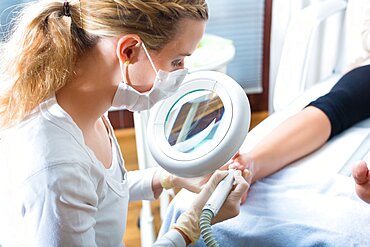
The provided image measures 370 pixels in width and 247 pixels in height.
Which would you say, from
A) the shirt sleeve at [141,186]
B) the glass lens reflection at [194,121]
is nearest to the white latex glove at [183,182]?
the shirt sleeve at [141,186]

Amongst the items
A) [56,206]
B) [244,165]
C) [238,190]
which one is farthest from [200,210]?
[56,206]

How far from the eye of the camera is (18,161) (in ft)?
2.76

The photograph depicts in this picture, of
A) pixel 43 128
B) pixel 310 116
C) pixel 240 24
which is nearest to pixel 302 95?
pixel 310 116

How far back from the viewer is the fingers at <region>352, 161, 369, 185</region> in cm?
100

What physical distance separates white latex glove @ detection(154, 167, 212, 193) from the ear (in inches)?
13.8

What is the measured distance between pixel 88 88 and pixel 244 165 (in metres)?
0.43

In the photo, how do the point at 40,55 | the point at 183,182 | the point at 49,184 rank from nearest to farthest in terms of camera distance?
the point at 49,184 < the point at 40,55 < the point at 183,182

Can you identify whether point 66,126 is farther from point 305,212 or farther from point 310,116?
point 310,116

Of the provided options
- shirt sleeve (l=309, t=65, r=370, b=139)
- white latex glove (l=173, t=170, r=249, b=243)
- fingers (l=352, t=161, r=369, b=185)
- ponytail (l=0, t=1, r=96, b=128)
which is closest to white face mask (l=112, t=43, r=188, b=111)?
ponytail (l=0, t=1, r=96, b=128)

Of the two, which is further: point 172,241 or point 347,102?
point 347,102

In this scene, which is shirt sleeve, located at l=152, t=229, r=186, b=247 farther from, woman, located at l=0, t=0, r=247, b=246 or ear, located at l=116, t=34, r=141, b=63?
ear, located at l=116, t=34, r=141, b=63

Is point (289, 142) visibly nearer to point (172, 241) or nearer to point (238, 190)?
point (238, 190)

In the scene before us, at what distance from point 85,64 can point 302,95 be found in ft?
3.14

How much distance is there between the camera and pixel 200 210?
101 cm
